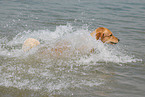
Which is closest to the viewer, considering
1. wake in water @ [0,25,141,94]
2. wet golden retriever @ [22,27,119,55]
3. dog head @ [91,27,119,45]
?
wake in water @ [0,25,141,94]

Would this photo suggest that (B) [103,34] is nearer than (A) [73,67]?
No

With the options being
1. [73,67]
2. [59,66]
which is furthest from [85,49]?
[59,66]

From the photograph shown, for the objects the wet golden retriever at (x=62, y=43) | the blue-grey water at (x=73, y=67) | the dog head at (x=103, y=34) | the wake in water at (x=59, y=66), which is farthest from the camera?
the dog head at (x=103, y=34)

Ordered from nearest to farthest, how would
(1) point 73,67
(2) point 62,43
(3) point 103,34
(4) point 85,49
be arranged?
(1) point 73,67
(2) point 62,43
(4) point 85,49
(3) point 103,34

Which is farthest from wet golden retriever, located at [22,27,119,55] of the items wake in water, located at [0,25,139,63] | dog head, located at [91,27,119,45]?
wake in water, located at [0,25,139,63]

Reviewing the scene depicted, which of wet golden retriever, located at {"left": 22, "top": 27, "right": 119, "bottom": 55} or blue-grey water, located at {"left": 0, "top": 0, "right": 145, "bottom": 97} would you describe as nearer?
blue-grey water, located at {"left": 0, "top": 0, "right": 145, "bottom": 97}

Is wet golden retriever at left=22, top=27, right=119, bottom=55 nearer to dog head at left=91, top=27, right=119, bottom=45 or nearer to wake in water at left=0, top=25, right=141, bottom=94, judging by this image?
dog head at left=91, top=27, right=119, bottom=45

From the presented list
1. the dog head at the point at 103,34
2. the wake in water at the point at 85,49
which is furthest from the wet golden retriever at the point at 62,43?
the wake in water at the point at 85,49

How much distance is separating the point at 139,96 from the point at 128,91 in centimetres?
22

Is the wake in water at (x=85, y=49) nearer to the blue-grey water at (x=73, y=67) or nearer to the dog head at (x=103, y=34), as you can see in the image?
the blue-grey water at (x=73, y=67)

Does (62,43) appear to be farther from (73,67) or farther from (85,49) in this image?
(73,67)

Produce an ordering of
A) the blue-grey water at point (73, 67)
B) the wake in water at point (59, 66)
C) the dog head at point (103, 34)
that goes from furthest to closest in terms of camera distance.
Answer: the dog head at point (103, 34)
the wake in water at point (59, 66)
the blue-grey water at point (73, 67)

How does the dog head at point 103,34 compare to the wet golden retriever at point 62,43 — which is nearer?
the wet golden retriever at point 62,43

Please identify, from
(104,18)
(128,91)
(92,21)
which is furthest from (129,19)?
(128,91)
